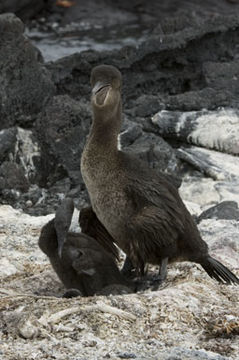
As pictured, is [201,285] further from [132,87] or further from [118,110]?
[132,87]

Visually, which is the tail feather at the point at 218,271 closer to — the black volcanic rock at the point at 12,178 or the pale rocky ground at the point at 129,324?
the pale rocky ground at the point at 129,324

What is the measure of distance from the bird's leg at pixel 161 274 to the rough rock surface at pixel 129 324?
6cm

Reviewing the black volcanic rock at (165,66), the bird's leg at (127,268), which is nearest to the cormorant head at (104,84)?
the bird's leg at (127,268)

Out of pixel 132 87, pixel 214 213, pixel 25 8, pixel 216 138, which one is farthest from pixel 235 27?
pixel 25 8

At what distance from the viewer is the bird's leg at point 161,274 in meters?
6.59

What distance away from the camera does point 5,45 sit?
10742mm

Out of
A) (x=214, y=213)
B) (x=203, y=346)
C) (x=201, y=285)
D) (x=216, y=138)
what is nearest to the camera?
(x=203, y=346)

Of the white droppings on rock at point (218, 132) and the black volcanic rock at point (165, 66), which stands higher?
the white droppings on rock at point (218, 132)

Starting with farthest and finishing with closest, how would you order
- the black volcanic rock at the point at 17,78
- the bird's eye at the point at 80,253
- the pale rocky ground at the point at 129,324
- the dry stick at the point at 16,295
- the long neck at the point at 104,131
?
the black volcanic rock at the point at 17,78 → the long neck at the point at 104,131 → the bird's eye at the point at 80,253 → the dry stick at the point at 16,295 → the pale rocky ground at the point at 129,324

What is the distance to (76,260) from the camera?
6.58 metres

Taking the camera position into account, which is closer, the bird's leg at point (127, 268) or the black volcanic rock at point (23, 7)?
the bird's leg at point (127, 268)

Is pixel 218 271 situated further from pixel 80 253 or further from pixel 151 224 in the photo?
pixel 80 253

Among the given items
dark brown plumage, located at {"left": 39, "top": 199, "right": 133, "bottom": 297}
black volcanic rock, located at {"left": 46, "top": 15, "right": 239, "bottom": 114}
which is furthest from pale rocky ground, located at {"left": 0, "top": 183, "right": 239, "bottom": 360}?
black volcanic rock, located at {"left": 46, "top": 15, "right": 239, "bottom": 114}

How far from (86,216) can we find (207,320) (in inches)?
68.1
